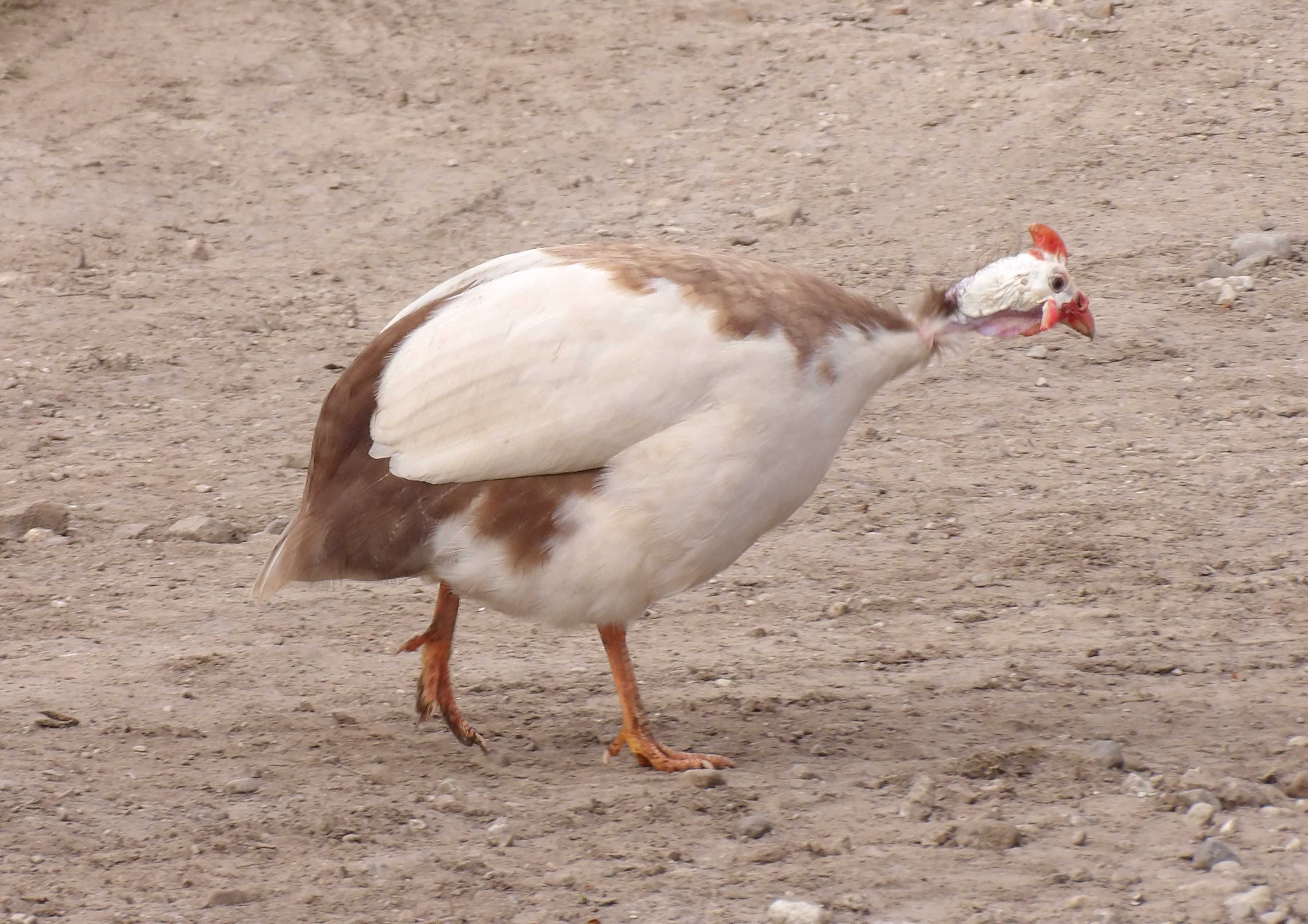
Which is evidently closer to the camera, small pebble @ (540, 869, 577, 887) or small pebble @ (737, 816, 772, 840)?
small pebble @ (540, 869, 577, 887)

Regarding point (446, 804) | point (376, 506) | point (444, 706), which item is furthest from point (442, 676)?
point (376, 506)

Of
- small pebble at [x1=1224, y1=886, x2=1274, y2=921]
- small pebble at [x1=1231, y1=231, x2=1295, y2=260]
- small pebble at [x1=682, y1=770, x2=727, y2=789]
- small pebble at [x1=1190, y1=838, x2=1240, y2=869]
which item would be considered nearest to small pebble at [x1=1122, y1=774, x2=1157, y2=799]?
→ small pebble at [x1=1190, y1=838, x2=1240, y2=869]

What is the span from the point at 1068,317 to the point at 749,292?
2.72 ft

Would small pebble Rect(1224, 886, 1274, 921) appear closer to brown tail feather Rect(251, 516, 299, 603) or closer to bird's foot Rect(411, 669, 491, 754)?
bird's foot Rect(411, 669, 491, 754)

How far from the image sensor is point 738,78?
27.8 feet

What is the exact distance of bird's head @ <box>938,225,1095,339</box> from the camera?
153 inches

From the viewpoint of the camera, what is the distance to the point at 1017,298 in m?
3.89

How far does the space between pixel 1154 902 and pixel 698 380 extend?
1.37 meters

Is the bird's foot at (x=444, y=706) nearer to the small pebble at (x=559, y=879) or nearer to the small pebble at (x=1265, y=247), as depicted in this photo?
the small pebble at (x=559, y=879)

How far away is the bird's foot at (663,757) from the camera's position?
12.5 ft

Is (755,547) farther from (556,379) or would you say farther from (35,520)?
(35,520)

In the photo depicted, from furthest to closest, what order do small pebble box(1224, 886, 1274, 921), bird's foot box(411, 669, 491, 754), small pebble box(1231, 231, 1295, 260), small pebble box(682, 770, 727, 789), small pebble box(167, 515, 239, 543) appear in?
1. small pebble box(1231, 231, 1295, 260)
2. small pebble box(167, 515, 239, 543)
3. bird's foot box(411, 669, 491, 754)
4. small pebble box(682, 770, 727, 789)
5. small pebble box(1224, 886, 1274, 921)

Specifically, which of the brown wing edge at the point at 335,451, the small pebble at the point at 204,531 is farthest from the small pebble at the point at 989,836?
the small pebble at the point at 204,531

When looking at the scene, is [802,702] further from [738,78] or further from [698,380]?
[738,78]
